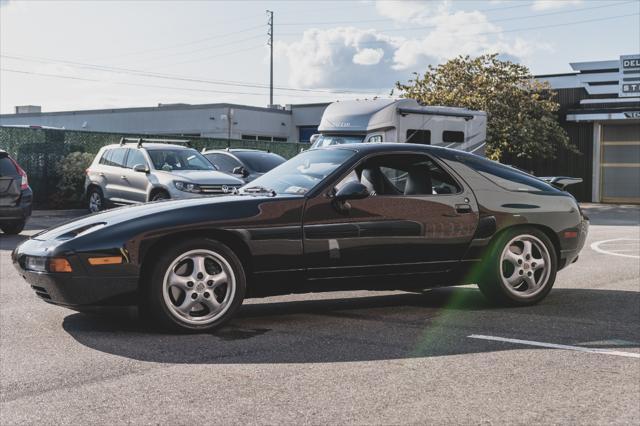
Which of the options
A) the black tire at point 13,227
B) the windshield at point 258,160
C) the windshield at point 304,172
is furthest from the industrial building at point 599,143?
the windshield at point 304,172

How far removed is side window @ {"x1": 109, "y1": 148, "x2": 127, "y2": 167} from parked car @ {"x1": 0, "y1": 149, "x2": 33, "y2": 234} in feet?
12.0

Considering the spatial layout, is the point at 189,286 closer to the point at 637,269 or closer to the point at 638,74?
the point at 637,269

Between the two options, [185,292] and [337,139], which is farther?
[337,139]

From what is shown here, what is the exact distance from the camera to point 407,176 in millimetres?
7238

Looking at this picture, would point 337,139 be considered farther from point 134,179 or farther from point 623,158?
point 623,158

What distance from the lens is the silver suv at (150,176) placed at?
16.2m

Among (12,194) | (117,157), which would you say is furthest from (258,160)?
(12,194)

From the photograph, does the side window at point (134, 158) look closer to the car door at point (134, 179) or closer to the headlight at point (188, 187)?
the car door at point (134, 179)

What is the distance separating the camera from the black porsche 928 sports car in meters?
5.99

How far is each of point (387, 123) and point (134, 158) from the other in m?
5.30

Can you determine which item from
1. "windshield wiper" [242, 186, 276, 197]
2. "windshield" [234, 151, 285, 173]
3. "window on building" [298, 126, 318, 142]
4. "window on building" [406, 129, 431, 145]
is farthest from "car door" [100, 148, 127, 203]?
"window on building" [298, 126, 318, 142]

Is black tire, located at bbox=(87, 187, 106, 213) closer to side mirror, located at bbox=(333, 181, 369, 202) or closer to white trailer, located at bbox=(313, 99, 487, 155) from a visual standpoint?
white trailer, located at bbox=(313, 99, 487, 155)

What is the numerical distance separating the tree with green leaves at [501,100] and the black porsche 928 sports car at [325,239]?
1039 inches

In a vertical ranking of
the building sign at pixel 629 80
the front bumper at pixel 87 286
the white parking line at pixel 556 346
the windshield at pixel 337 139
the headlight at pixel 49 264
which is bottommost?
the white parking line at pixel 556 346
